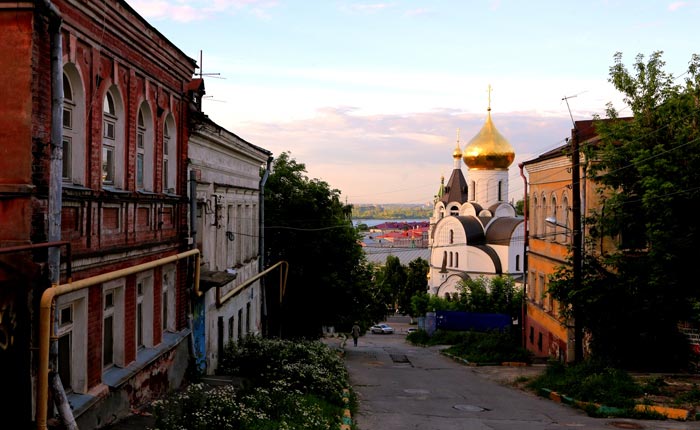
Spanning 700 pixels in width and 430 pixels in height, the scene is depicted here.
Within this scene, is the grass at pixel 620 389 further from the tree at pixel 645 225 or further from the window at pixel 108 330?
the window at pixel 108 330

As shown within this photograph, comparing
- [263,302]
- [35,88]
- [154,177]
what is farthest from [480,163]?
[35,88]

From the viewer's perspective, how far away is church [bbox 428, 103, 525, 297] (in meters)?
59.8

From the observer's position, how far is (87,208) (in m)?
9.24

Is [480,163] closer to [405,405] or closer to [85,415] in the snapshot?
[405,405]

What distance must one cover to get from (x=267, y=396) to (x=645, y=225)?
1176cm

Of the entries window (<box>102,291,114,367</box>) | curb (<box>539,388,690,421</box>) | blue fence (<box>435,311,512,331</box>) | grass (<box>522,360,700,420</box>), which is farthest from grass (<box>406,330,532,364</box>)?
window (<box>102,291,114,367</box>)

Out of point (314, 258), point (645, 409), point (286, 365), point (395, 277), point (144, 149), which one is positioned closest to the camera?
point (144, 149)

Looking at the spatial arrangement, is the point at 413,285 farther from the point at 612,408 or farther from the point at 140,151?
the point at 140,151

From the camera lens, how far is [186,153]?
14.2 m

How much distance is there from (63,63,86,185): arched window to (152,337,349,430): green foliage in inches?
116

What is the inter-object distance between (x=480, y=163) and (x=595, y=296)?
4493 centimetres

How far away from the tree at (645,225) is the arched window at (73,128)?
14025 mm

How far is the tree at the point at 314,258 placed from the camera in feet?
105

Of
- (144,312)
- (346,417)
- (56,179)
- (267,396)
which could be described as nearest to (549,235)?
(346,417)
